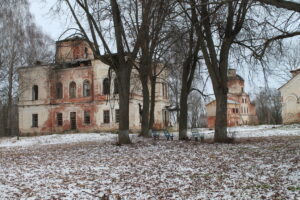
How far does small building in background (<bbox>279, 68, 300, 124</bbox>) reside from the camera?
34938 mm

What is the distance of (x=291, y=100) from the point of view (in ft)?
116

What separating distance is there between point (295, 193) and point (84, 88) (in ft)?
113

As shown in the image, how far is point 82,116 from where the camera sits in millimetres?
38312

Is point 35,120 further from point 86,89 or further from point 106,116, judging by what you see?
point 106,116

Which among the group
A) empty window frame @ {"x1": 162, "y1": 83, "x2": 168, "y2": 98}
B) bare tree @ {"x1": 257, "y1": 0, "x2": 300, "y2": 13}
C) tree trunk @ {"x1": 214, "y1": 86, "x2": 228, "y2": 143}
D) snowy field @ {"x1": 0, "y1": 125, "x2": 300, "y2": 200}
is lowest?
snowy field @ {"x1": 0, "y1": 125, "x2": 300, "y2": 200}

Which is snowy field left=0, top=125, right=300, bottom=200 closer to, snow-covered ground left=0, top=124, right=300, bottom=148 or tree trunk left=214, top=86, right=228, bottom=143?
tree trunk left=214, top=86, right=228, bottom=143

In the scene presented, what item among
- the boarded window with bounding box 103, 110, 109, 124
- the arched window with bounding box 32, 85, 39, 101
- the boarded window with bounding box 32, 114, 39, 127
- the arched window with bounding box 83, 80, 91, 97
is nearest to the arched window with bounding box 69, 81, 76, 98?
the arched window with bounding box 83, 80, 91, 97

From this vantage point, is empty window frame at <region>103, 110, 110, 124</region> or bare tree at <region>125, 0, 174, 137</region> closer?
bare tree at <region>125, 0, 174, 137</region>

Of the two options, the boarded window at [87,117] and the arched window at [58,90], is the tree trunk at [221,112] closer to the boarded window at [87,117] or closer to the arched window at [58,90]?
the boarded window at [87,117]

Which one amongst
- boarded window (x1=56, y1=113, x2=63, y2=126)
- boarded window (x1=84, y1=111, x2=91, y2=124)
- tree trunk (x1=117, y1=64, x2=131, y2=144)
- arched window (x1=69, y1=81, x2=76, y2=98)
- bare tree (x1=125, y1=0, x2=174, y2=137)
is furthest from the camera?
boarded window (x1=56, y1=113, x2=63, y2=126)

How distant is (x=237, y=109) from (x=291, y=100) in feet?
59.4

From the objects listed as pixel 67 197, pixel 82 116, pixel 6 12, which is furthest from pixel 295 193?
pixel 82 116

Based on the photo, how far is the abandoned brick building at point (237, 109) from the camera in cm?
5025

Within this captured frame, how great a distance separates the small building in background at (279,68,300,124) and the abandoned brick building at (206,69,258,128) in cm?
1309
